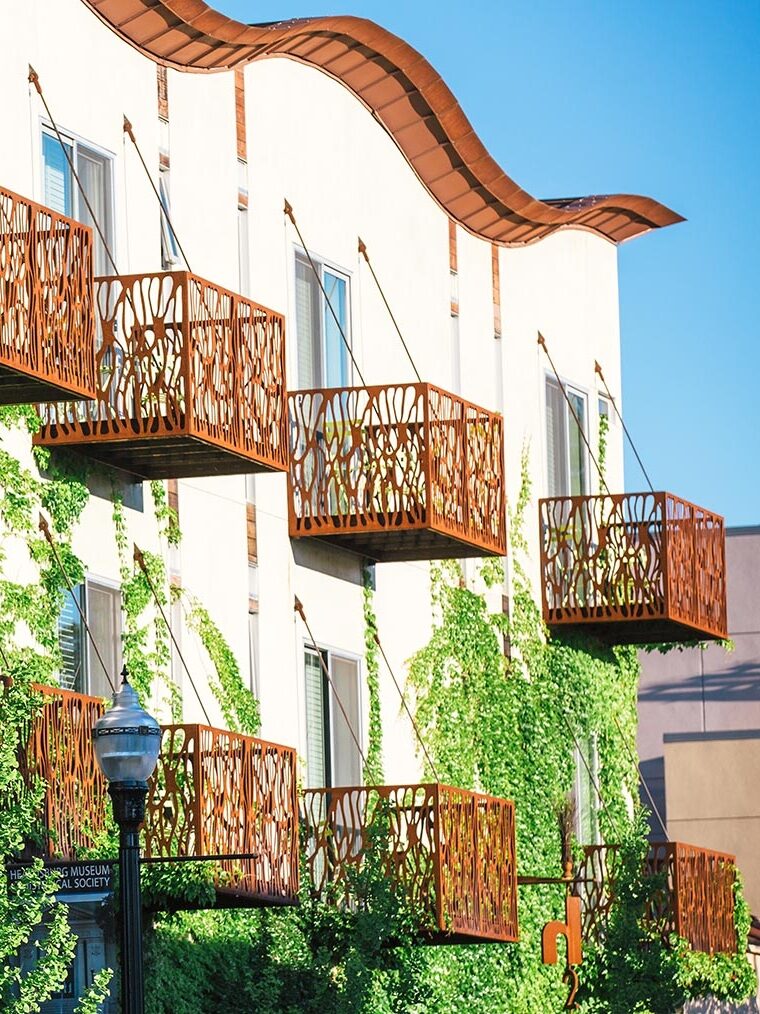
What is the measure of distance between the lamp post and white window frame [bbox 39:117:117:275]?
848cm

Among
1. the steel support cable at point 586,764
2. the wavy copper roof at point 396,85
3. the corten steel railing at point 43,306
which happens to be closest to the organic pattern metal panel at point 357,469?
the wavy copper roof at point 396,85

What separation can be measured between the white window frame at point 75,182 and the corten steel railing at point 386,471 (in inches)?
120

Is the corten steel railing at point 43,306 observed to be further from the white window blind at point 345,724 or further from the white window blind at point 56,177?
the white window blind at point 345,724

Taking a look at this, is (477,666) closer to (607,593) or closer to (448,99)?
(607,593)

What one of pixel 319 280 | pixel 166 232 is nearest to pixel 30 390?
pixel 166 232

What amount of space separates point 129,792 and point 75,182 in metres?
9.56

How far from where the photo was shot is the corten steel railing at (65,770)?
21500 millimetres

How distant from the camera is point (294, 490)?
2856 cm

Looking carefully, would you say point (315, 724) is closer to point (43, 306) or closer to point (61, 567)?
point (61, 567)

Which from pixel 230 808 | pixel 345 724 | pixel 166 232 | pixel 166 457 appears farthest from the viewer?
pixel 345 724

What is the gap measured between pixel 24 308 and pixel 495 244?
13.8 m

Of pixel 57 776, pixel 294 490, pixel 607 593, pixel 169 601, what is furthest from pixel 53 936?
pixel 607 593

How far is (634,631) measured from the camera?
3528cm

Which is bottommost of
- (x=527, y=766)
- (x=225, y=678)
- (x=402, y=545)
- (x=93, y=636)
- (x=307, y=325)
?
(x=527, y=766)
